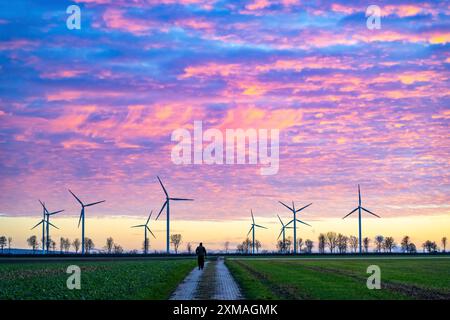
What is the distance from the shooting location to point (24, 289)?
4481 cm
